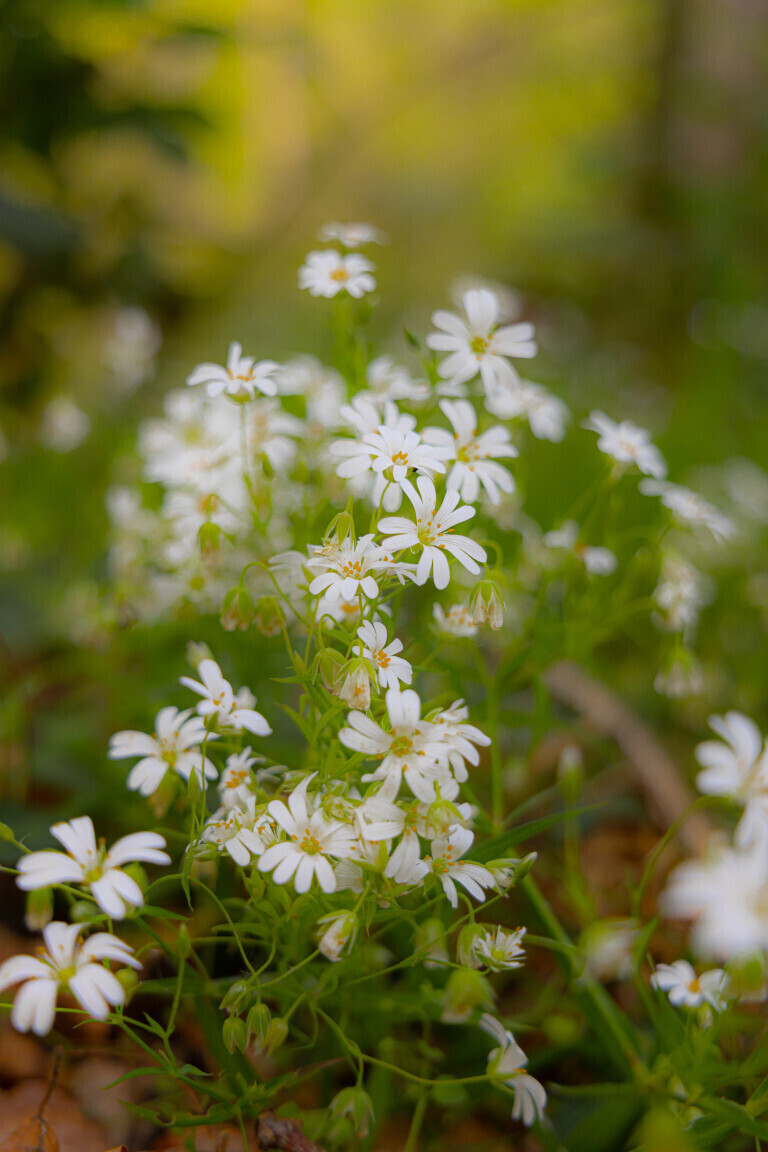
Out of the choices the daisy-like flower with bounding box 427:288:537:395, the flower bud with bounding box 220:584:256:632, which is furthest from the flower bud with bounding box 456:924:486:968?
the daisy-like flower with bounding box 427:288:537:395

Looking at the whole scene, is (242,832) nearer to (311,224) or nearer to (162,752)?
(162,752)

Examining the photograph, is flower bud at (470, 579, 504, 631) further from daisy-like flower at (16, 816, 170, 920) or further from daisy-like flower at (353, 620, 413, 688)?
daisy-like flower at (16, 816, 170, 920)

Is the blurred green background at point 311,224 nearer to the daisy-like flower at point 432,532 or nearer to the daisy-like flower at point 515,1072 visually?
the daisy-like flower at point 432,532

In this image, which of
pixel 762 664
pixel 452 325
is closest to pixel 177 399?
pixel 452 325

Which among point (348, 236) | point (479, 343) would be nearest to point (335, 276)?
point (348, 236)

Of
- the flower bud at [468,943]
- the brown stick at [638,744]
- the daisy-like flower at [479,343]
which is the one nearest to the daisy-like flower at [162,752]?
the flower bud at [468,943]
